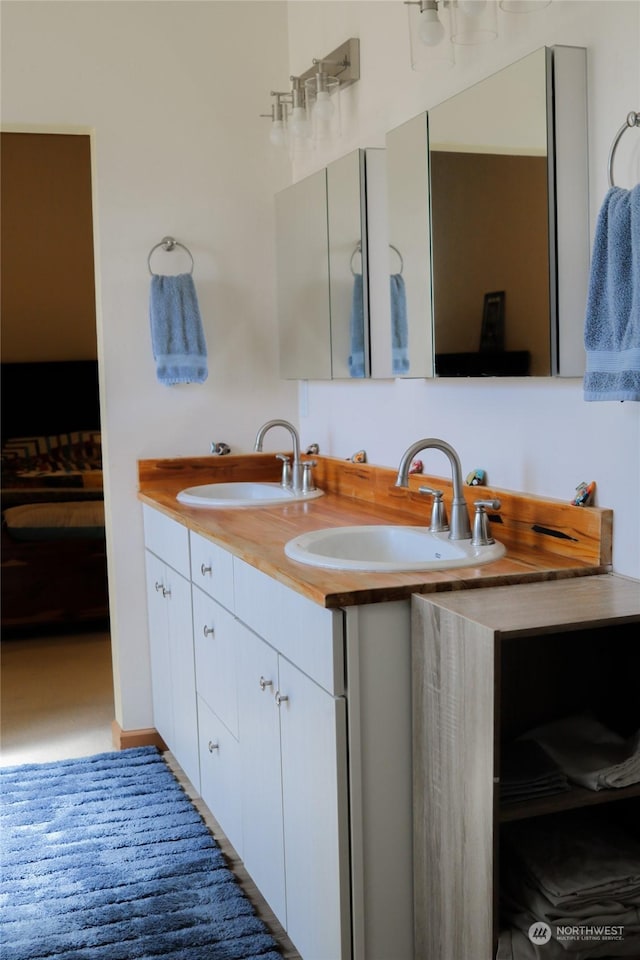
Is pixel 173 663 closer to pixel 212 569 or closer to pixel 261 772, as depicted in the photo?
pixel 212 569

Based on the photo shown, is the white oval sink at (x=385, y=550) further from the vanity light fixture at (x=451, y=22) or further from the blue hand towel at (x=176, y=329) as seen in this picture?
the blue hand towel at (x=176, y=329)

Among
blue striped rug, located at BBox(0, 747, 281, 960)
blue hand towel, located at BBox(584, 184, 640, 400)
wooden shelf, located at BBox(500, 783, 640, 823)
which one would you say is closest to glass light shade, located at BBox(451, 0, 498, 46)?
→ blue hand towel, located at BBox(584, 184, 640, 400)

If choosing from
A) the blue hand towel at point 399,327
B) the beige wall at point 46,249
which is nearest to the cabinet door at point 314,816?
the blue hand towel at point 399,327

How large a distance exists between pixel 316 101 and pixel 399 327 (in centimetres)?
86

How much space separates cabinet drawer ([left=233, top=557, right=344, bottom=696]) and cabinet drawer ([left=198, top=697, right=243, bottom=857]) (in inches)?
15.2

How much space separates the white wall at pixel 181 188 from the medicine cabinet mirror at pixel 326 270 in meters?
0.09

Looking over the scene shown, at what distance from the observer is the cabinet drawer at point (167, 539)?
272 centimetres

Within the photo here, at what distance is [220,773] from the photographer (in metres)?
2.51

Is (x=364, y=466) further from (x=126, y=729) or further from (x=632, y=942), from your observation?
(x=632, y=942)

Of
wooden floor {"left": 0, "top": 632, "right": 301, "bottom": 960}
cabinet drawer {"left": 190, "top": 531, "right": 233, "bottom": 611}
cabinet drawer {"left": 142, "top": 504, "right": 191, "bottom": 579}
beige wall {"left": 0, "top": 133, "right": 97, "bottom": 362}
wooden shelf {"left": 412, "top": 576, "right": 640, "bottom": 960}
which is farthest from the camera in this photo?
beige wall {"left": 0, "top": 133, "right": 97, "bottom": 362}

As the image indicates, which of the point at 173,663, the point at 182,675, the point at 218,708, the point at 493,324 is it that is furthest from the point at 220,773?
the point at 493,324

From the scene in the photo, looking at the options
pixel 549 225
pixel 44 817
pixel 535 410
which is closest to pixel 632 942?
pixel 535 410

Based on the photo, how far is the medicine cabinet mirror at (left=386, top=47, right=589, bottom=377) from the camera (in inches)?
73.1

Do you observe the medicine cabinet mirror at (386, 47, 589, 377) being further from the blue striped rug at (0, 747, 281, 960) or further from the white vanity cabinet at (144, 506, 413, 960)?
the blue striped rug at (0, 747, 281, 960)
